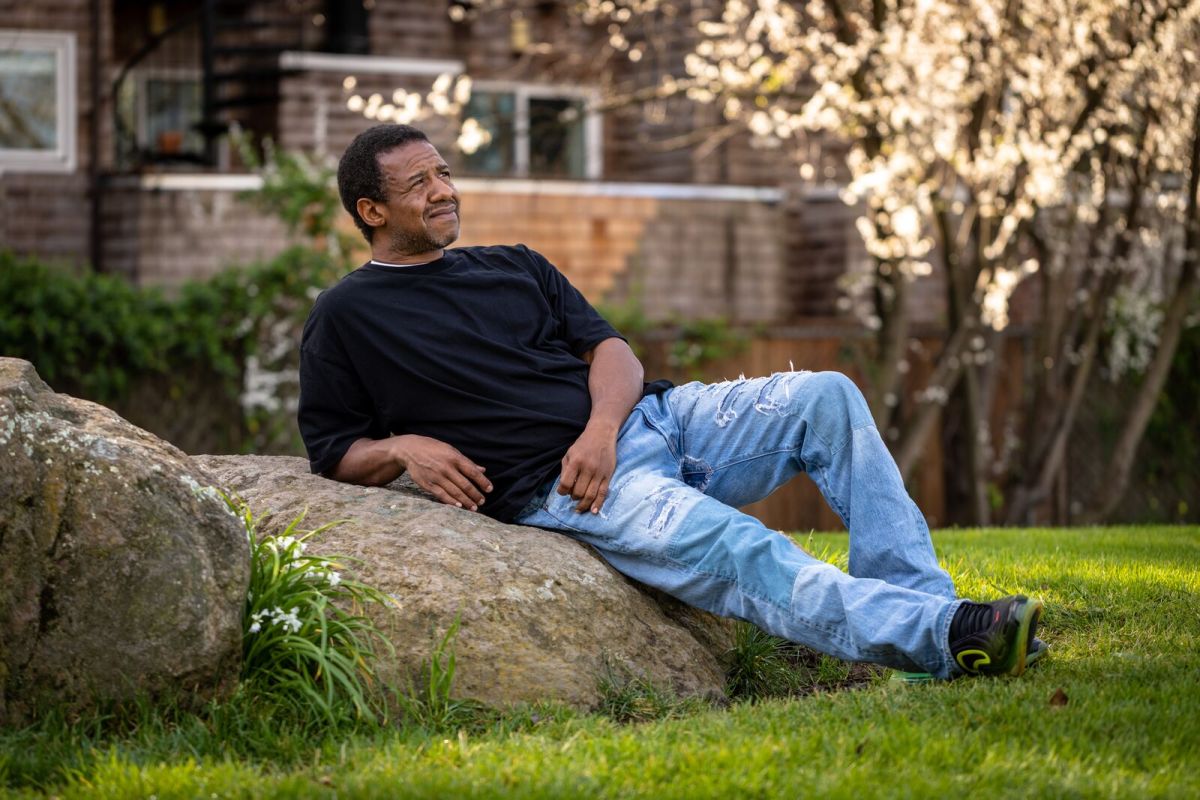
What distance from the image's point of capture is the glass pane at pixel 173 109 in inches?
621

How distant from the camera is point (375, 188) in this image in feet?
15.9

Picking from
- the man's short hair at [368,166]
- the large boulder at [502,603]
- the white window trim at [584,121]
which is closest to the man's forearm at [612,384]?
the large boulder at [502,603]

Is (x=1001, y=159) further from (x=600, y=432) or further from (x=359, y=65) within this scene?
(x=600, y=432)

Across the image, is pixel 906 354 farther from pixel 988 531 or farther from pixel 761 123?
pixel 988 531

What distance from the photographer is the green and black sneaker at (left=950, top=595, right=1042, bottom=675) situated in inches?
157

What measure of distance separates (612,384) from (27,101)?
10897 millimetres

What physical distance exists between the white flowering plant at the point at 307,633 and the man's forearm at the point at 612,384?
852 millimetres

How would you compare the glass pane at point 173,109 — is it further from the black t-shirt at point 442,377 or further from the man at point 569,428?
the black t-shirt at point 442,377

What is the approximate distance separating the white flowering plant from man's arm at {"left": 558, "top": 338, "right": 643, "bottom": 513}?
658 millimetres

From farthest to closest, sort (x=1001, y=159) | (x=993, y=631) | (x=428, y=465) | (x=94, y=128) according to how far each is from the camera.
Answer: (x=94, y=128) → (x=1001, y=159) → (x=428, y=465) → (x=993, y=631)

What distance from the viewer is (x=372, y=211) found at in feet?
15.9

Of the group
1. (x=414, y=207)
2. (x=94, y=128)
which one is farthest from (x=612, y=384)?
(x=94, y=128)

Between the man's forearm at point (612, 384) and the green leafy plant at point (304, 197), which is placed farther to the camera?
the green leafy plant at point (304, 197)

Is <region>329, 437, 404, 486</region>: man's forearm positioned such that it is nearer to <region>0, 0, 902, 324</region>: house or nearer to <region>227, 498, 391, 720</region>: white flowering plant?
<region>227, 498, 391, 720</region>: white flowering plant
